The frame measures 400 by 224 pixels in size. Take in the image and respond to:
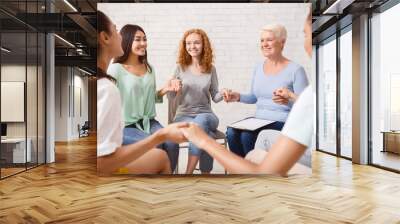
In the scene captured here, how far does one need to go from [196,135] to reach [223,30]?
1745mm

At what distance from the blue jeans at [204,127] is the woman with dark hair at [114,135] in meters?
0.16

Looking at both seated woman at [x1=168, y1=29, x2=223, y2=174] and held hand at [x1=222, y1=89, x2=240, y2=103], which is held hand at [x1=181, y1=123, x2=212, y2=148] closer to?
seated woman at [x1=168, y1=29, x2=223, y2=174]

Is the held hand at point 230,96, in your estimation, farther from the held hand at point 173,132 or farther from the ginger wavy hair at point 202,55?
the held hand at point 173,132

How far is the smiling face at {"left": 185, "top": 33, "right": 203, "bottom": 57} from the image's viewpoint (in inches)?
253

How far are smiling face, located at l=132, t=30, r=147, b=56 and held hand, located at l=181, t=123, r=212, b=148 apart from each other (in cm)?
139

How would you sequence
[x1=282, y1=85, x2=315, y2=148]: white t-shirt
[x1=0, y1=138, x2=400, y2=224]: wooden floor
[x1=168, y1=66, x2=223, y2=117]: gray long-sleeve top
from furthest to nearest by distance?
1. [x1=168, y1=66, x2=223, y2=117]: gray long-sleeve top
2. [x1=282, y1=85, x2=315, y2=148]: white t-shirt
3. [x1=0, y1=138, x2=400, y2=224]: wooden floor

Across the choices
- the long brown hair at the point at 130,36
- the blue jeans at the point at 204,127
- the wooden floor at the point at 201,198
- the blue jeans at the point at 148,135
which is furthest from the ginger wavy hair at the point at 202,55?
the wooden floor at the point at 201,198

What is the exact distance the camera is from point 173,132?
20.8 ft

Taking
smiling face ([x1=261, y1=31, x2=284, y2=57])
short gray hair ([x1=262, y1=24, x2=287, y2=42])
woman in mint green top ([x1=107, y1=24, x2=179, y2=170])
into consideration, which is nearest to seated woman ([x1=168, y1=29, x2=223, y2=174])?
woman in mint green top ([x1=107, y1=24, x2=179, y2=170])

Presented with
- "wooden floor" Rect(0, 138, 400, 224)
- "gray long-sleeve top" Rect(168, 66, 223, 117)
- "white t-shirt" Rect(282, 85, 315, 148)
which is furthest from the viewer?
"gray long-sleeve top" Rect(168, 66, 223, 117)

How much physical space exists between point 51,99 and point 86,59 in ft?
15.1

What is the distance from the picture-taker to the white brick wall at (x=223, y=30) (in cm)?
643

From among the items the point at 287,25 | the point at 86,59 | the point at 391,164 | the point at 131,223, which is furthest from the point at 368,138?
the point at 86,59

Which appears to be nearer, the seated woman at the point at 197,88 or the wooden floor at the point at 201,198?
the wooden floor at the point at 201,198
